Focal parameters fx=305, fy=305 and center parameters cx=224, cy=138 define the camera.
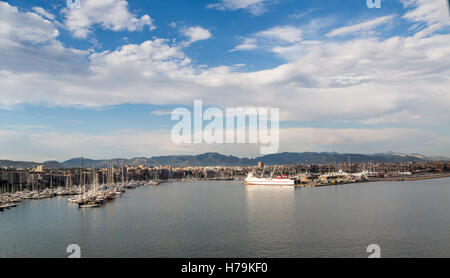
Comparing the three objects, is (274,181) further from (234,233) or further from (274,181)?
(234,233)

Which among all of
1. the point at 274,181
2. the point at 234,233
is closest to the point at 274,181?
the point at 274,181

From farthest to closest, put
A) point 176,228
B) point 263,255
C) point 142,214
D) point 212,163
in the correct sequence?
point 212,163, point 142,214, point 176,228, point 263,255

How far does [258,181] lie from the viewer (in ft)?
130

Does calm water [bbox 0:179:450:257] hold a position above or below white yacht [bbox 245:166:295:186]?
above

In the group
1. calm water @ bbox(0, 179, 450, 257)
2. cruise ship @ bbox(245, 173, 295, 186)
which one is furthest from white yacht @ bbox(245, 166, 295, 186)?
calm water @ bbox(0, 179, 450, 257)

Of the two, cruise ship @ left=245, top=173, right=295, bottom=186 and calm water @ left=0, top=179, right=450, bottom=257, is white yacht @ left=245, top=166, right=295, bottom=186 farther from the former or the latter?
calm water @ left=0, top=179, right=450, bottom=257

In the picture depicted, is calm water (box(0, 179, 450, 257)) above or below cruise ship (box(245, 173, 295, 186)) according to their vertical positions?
above

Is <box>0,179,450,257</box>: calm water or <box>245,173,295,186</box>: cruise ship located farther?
<box>245,173,295,186</box>: cruise ship

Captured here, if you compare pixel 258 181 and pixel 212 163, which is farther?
pixel 212 163

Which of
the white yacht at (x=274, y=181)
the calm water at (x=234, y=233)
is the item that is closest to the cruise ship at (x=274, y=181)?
the white yacht at (x=274, y=181)

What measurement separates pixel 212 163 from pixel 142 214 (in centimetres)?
13247
